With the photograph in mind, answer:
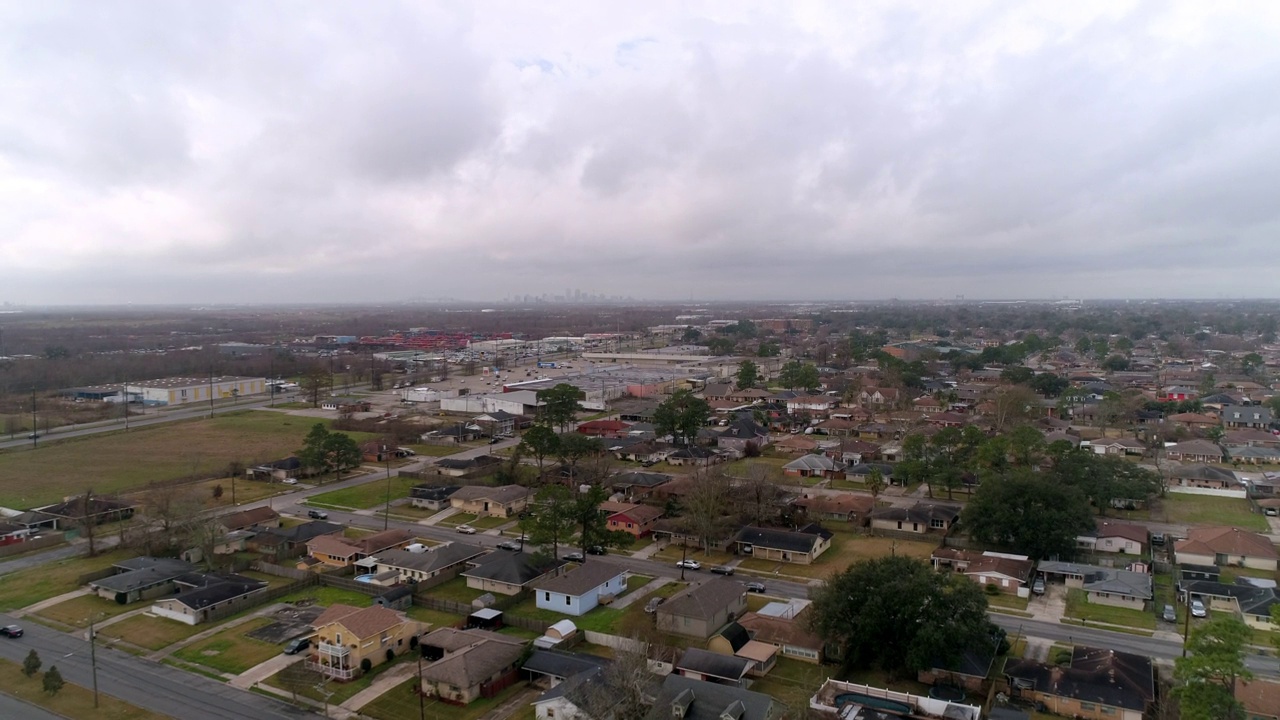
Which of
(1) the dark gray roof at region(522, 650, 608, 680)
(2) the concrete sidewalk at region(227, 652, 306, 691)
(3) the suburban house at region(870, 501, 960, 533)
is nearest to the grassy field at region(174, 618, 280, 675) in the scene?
(2) the concrete sidewalk at region(227, 652, 306, 691)

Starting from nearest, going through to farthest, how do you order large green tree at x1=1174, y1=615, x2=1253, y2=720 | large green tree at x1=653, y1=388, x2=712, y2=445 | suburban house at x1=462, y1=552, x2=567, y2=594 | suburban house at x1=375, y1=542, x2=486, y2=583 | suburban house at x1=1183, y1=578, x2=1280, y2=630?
large green tree at x1=1174, y1=615, x2=1253, y2=720 → suburban house at x1=1183, y1=578, x2=1280, y2=630 → suburban house at x1=462, y1=552, x2=567, y2=594 → suburban house at x1=375, y1=542, x2=486, y2=583 → large green tree at x1=653, y1=388, x2=712, y2=445

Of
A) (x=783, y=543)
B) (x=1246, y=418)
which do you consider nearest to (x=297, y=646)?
(x=783, y=543)

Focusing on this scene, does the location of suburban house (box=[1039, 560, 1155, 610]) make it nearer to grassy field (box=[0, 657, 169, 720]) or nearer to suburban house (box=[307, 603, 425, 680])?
suburban house (box=[307, 603, 425, 680])

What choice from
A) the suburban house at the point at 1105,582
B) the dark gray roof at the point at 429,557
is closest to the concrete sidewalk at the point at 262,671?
the dark gray roof at the point at 429,557

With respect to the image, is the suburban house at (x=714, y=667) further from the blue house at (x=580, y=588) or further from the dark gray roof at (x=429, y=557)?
the dark gray roof at (x=429, y=557)

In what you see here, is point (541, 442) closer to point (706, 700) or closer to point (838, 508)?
point (838, 508)

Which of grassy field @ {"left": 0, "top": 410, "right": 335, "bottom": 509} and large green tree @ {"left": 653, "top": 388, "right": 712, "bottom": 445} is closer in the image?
grassy field @ {"left": 0, "top": 410, "right": 335, "bottom": 509}

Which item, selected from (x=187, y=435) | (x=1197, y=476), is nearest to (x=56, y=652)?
(x=187, y=435)
